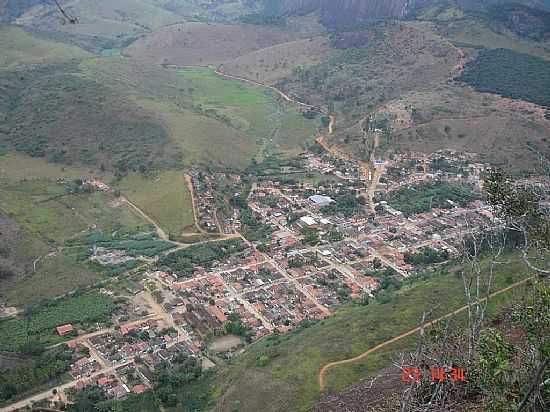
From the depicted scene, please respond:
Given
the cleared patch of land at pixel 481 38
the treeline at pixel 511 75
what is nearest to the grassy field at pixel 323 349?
the treeline at pixel 511 75

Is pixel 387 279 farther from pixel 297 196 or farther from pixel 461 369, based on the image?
pixel 461 369

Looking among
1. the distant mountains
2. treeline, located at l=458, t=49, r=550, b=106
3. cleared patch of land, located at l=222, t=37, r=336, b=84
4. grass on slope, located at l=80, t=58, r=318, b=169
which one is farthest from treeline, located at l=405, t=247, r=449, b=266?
the distant mountains

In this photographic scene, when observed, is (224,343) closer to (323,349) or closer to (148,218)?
(323,349)

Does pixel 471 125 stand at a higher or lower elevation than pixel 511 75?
lower

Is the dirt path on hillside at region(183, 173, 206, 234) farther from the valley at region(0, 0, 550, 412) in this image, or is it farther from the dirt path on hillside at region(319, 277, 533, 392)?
the dirt path on hillside at region(319, 277, 533, 392)

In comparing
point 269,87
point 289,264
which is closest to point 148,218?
point 289,264

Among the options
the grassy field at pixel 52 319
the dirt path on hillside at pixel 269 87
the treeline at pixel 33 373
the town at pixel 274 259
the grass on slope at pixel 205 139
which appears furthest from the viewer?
the dirt path on hillside at pixel 269 87

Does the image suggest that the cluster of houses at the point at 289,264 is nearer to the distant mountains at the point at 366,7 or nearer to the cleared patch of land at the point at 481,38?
the cleared patch of land at the point at 481,38
